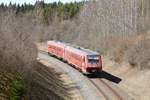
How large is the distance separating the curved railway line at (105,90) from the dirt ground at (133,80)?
1.37 metres

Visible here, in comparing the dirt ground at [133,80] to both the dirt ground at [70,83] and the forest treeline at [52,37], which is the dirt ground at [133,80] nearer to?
the forest treeline at [52,37]

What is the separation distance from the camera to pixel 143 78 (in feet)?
85.1

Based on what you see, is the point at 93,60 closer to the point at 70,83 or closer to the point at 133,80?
the point at 70,83

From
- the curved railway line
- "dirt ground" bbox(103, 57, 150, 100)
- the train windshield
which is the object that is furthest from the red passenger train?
"dirt ground" bbox(103, 57, 150, 100)

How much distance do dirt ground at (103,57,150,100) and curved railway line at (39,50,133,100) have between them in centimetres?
137

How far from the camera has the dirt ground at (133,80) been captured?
76.7 feet

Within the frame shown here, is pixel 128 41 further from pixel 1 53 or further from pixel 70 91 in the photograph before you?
pixel 1 53

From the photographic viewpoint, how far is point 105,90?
964 inches

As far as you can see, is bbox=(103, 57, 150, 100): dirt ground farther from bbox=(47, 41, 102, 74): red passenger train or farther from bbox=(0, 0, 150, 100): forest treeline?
bbox=(47, 41, 102, 74): red passenger train

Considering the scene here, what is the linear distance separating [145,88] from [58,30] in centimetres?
6077

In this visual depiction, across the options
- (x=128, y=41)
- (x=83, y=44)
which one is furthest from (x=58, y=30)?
(x=128, y=41)

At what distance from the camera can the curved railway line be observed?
22141 mm

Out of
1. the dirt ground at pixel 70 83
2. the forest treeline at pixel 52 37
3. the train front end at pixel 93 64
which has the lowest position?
the dirt ground at pixel 70 83

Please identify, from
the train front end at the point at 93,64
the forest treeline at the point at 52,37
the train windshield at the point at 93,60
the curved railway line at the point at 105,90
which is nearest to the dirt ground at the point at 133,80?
the forest treeline at the point at 52,37
